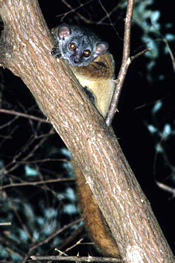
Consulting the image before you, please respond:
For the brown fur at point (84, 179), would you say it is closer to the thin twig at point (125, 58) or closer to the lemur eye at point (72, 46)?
the lemur eye at point (72, 46)

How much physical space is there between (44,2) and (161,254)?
3938 millimetres

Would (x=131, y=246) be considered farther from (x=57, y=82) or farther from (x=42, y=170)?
(x=42, y=170)

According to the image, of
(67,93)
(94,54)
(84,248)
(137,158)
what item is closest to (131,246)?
(67,93)

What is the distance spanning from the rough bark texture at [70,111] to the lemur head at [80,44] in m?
0.87

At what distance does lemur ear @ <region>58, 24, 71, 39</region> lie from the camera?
340 centimetres

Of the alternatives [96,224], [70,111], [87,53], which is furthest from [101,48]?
[96,224]

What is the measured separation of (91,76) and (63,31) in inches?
26.1

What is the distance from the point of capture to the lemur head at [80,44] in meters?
3.34

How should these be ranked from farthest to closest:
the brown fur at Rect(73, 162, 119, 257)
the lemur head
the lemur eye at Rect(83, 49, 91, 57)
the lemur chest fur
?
the lemur eye at Rect(83, 49, 91, 57)
the lemur head
the lemur chest fur
the brown fur at Rect(73, 162, 119, 257)

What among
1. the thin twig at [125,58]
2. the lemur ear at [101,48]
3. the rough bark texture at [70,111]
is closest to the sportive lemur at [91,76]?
the lemur ear at [101,48]

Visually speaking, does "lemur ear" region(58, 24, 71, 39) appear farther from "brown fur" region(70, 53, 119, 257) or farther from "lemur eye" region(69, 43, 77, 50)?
"brown fur" region(70, 53, 119, 257)

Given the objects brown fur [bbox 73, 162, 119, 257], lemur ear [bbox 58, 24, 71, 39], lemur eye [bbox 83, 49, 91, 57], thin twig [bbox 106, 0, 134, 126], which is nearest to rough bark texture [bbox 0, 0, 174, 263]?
thin twig [bbox 106, 0, 134, 126]

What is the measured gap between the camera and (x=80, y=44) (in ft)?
11.9

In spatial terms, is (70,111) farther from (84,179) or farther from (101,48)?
(101,48)
